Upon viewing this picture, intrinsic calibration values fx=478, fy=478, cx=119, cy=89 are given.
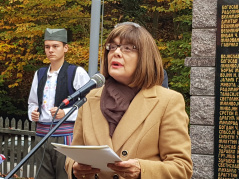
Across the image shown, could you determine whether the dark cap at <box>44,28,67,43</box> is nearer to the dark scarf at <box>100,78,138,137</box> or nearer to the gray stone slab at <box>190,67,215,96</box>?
the gray stone slab at <box>190,67,215,96</box>

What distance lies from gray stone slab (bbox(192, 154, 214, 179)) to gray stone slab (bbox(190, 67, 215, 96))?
0.88 m

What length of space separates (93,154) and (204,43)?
15.3 feet

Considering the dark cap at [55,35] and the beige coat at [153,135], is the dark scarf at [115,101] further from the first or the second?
the dark cap at [55,35]

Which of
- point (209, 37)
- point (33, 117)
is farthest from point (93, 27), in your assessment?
point (33, 117)

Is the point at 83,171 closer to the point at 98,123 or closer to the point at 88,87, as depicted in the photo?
the point at 98,123

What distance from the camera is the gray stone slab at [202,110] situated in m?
6.54

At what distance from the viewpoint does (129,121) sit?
8.70 ft

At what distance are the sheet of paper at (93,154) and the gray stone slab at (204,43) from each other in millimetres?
4428

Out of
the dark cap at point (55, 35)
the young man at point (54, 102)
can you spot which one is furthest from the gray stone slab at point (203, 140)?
the dark cap at point (55, 35)

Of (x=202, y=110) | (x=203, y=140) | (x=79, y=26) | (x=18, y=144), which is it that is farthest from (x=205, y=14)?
(x=79, y=26)

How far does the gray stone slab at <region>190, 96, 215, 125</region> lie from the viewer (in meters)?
6.54

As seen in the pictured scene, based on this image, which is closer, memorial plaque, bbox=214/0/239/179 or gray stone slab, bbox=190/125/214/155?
memorial plaque, bbox=214/0/239/179

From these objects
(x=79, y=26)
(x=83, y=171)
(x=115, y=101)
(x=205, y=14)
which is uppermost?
(x=79, y=26)

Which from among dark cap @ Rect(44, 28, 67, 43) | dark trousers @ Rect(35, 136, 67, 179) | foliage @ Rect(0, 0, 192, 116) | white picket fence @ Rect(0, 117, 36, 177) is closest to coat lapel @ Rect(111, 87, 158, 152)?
dark trousers @ Rect(35, 136, 67, 179)
